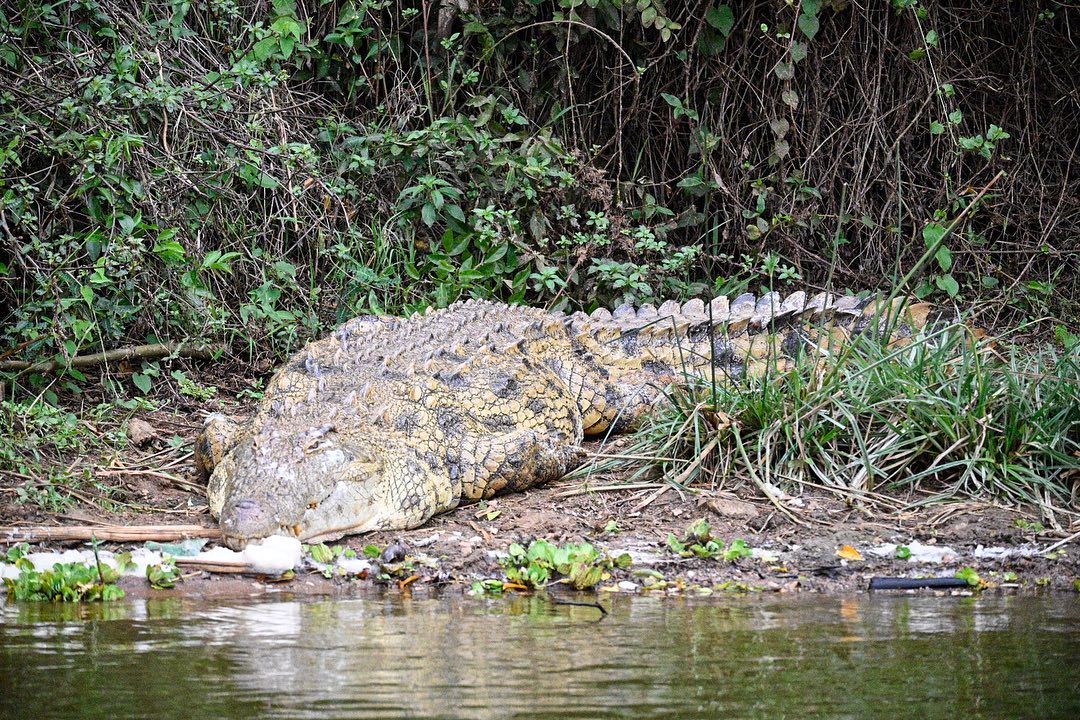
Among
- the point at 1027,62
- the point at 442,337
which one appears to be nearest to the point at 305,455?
the point at 442,337

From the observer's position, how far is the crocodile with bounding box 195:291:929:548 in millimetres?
4141

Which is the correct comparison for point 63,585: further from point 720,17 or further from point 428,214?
point 720,17

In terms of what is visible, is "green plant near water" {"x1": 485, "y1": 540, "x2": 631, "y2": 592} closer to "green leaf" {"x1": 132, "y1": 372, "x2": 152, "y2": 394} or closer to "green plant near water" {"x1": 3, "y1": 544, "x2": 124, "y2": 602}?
"green plant near water" {"x1": 3, "y1": 544, "x2": 124, "y2": 602}

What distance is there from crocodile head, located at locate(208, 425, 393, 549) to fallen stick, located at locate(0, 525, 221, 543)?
12 cm

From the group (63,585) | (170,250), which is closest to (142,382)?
(170,250)

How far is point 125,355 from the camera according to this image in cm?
589

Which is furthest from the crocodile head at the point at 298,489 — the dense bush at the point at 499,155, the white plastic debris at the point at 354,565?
the dense bush at the point at 499,155

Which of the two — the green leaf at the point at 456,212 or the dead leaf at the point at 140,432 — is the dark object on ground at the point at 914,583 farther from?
the green leaf at the point at 456,212

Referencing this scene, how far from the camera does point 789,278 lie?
7227mm

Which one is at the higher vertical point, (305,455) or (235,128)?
(235,128)

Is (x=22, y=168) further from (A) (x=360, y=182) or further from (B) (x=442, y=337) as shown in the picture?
(B) (x=442, y=337)

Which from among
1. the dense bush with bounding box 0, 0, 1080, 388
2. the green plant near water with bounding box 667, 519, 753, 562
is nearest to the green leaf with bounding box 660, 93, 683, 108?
the dense bush with bounding box 0, 0, 1080, 388

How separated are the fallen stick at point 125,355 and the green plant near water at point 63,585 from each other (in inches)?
92.1

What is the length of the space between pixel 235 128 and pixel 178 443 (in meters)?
1.89
